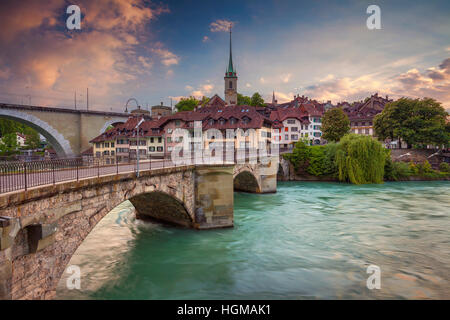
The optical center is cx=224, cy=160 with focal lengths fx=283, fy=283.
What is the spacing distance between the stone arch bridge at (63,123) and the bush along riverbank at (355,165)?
3719 centimetres

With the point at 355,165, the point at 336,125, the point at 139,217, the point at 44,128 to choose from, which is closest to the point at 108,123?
the point at 44,128

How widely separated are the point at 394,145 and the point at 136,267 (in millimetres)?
73066

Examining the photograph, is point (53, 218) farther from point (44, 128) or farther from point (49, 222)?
point (44, 128)

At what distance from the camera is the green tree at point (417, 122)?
1836 inches

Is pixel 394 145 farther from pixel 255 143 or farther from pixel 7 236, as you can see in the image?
pixel 7 236

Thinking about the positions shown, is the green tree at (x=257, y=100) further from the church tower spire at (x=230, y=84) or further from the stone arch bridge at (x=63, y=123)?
the stone arch bridge at (x=63, y=123)

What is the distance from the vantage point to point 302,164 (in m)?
44.9

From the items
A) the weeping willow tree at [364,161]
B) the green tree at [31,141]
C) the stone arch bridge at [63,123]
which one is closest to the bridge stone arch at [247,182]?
the weeping willow tree at [364,161]

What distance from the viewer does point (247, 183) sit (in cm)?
3297

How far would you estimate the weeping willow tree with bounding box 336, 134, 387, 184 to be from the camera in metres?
39.6

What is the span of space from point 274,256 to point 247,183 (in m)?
18.7

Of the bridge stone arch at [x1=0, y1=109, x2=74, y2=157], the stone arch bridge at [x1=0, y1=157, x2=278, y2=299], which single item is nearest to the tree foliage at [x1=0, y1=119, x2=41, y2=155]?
the bridge stone arch at [x1=0, y1=109, x2=74, y2=157]
